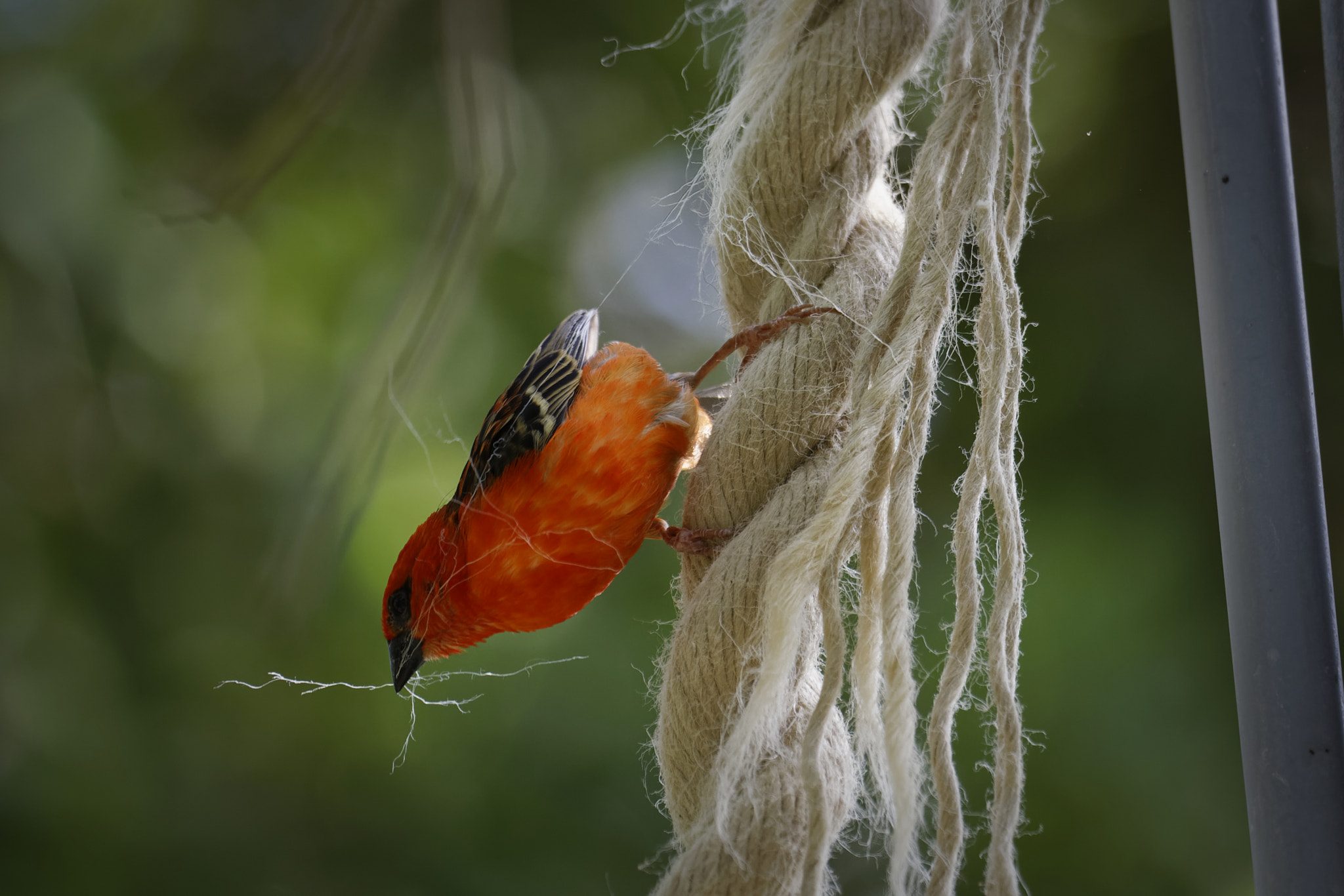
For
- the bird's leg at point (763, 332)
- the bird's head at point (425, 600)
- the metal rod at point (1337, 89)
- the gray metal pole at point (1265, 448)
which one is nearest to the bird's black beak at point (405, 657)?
the bird's head at point (425, 600)

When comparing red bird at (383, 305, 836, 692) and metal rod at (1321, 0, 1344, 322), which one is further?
red bird at (383, 305, 836, 692)

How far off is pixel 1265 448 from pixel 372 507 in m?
1.38

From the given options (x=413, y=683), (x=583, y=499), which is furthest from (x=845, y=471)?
(x=413, y=683)

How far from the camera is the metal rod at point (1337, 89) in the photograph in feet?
1.59

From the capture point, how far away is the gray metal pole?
0.45 metres

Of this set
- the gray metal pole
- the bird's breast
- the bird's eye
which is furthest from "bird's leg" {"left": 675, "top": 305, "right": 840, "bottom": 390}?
the bird's eye

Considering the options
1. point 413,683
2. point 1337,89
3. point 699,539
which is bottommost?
point 413,683

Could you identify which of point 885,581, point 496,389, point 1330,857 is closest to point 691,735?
point 885,581

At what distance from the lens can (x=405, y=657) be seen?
0.80 meters

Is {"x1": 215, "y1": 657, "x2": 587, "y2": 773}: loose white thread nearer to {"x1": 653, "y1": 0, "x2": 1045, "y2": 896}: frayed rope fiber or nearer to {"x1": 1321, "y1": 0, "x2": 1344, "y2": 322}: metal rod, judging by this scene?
{"x1": 653, "y1": 0, "x2": 1045, "y2": 896}: frayed rope fiber

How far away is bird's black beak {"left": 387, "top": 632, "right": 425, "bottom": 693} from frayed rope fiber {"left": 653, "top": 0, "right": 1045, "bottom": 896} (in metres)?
0.32

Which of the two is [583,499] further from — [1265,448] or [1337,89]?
[1337,89]

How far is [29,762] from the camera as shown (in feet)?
5.07

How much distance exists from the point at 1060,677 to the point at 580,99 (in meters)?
1.67
